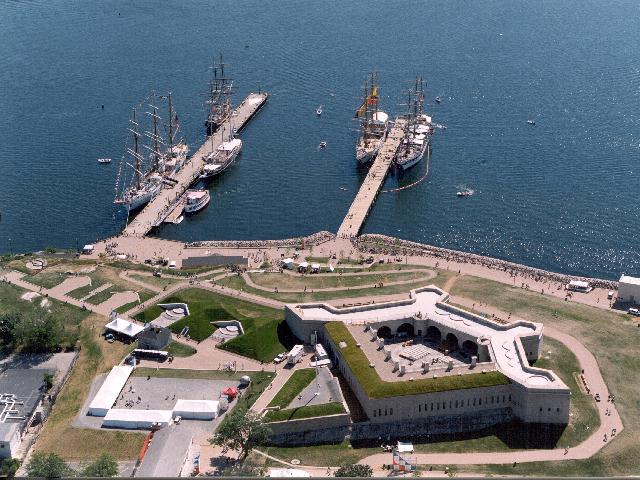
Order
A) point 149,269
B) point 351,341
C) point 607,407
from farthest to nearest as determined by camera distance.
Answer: point 149,269 < point 351,341 < point 607,407

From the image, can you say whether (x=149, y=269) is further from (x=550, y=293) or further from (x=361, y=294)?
(x=550, y=293)

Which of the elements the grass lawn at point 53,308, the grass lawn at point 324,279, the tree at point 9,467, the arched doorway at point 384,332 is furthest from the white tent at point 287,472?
the grass lawn at point 324,279

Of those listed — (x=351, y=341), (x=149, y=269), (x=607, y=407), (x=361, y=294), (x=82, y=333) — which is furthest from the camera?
(x=149, y=269)

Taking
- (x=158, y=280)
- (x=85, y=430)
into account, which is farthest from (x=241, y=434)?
(x=158, y=280)

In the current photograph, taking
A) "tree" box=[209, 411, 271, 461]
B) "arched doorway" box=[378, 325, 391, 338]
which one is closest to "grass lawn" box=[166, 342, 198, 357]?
"tree" box=[209, 411, 271, 461]

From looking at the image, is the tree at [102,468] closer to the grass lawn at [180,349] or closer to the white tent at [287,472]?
the white tent at [287,472]

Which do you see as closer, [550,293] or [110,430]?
[110,430]

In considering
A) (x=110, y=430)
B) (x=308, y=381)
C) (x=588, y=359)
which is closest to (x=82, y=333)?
(x=110, y=430)
